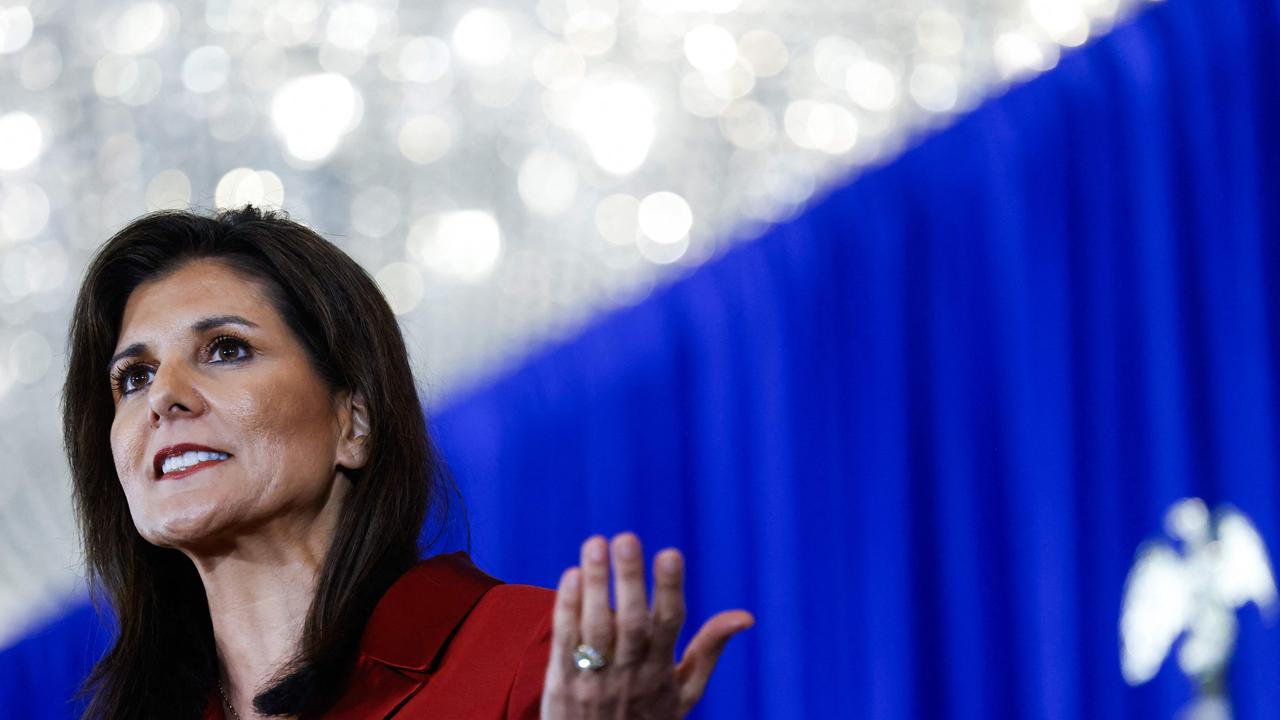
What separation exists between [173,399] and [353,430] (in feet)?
0.65

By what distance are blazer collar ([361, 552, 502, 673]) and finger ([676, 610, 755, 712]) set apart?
384 mm

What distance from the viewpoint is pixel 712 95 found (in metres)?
2.99

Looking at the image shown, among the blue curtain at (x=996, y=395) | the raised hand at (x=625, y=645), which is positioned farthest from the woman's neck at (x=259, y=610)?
the blue curtain at (x=996, y=395)

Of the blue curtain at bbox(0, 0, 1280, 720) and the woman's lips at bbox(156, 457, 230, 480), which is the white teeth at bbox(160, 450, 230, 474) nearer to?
the woman's lips at bbox(156, 457, 230, 480)

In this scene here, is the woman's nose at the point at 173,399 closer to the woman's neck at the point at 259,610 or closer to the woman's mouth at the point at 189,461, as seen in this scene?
the woman's mouth at the point at 189,461

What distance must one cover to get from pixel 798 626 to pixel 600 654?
5.37 feet

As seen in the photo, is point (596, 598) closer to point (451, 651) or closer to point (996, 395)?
point (451, 651)

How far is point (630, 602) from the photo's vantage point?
92cm

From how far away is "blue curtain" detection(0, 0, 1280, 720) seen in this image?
217 cm

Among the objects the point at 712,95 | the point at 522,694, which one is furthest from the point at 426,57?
the point at 522,694

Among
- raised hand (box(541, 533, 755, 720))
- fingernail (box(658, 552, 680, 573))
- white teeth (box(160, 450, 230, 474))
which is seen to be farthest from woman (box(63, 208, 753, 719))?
fingernail (box(658, 552, 680, 573))

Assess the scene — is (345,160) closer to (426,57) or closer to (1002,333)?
(426,57)

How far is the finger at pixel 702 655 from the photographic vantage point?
0.93 metres

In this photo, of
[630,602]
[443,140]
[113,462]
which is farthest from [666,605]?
[443,140]
